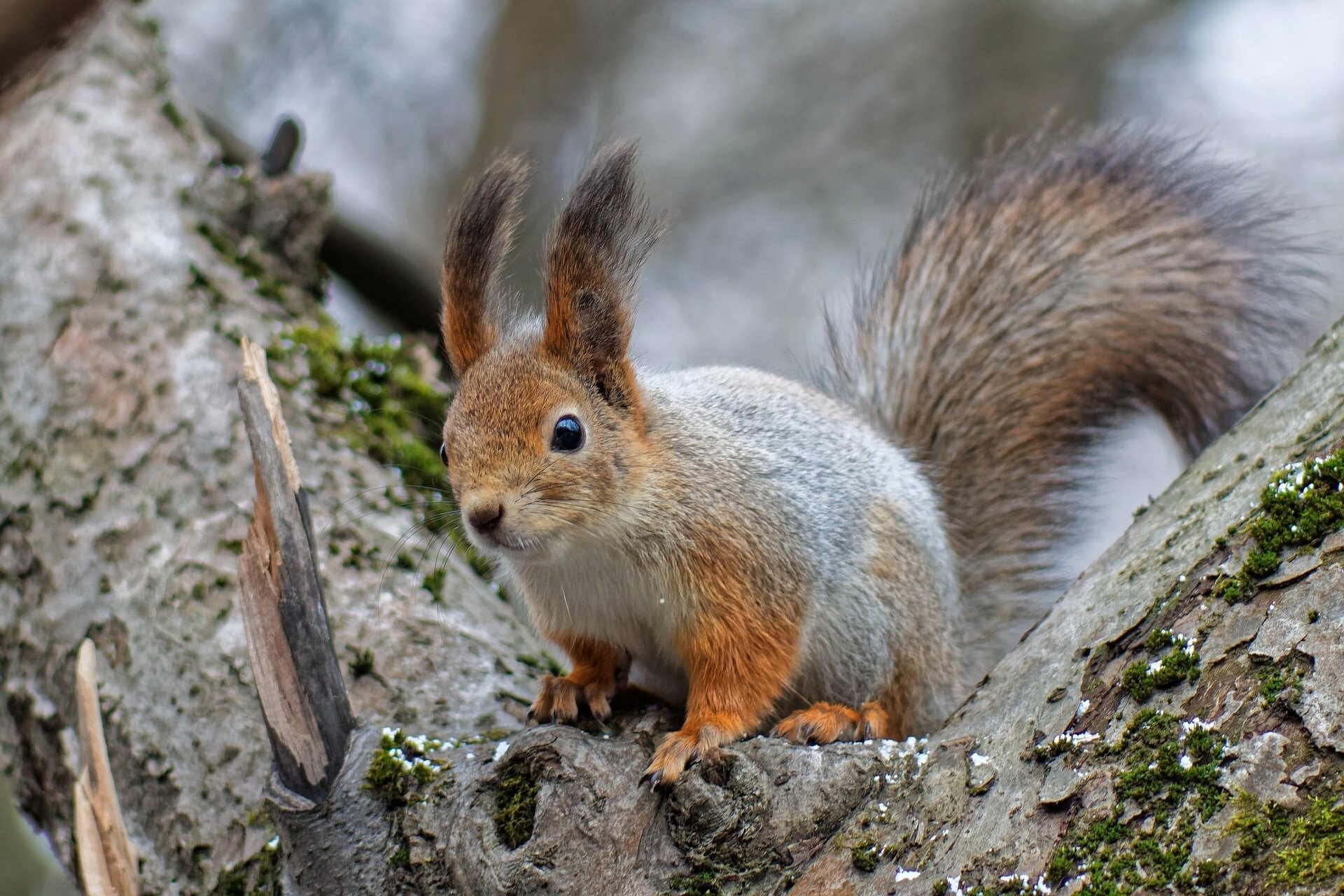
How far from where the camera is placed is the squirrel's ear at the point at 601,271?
2.39 m

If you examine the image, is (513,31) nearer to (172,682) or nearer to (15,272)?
(15,272)

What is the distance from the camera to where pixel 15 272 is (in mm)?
3510

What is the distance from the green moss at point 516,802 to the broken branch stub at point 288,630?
13.3 inches

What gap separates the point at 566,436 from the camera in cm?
248

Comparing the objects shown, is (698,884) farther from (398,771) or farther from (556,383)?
(556,383)

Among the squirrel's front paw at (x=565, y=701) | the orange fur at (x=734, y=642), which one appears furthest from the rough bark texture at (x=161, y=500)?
the orange fur at (x=734, y=642)

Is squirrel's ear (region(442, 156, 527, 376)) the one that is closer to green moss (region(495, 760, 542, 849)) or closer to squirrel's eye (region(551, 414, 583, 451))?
squirrel's eye (region(551, 414, 583, 451))

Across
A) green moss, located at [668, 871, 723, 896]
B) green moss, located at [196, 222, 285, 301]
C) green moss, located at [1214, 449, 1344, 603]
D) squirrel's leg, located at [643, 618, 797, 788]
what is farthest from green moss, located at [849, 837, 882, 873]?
green moss, located at [196, 222, 285, 301]

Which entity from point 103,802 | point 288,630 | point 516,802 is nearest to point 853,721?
point 516,802

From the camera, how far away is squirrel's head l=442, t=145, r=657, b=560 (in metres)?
2.37

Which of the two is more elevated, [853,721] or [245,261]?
[245,261]

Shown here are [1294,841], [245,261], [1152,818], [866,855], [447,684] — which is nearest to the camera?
[1294,841]

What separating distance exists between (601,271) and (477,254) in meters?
0.33

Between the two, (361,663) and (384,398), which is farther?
(384,398)
